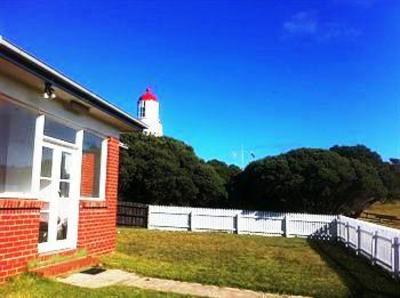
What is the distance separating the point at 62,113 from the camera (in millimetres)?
10180

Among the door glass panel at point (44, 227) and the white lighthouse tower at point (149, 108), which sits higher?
the white lighthouse tower at point (149, 108)

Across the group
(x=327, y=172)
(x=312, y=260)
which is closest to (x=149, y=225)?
(x=327, y=172)

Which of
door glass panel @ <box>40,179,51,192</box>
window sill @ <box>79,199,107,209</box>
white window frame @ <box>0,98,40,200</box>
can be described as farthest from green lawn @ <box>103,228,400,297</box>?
white window frame @ <box>0,98,40,200</box>

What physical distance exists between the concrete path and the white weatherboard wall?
17.0 meters

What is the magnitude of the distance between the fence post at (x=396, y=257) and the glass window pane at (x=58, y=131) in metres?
7.33

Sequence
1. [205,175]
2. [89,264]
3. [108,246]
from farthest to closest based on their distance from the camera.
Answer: [205,175]
[108,246]
[89,264]

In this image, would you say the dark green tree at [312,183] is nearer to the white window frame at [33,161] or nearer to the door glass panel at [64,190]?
the door glass panel at [64,190]

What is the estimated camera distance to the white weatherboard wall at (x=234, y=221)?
26297mm

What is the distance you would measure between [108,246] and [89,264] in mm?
1791

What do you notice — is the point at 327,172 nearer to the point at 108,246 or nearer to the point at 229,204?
the point at 229,204

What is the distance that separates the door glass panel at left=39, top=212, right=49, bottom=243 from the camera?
9.77 metres

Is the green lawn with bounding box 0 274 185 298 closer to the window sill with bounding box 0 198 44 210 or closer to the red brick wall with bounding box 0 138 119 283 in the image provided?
the red brick wall with bounding box 0 138 119 283

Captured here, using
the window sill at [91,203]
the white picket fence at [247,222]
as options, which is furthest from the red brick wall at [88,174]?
the white picket fence at [247,222]

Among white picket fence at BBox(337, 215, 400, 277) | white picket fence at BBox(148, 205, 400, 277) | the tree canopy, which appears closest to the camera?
white picket fence at BBox(337, 215, 400, 277)
